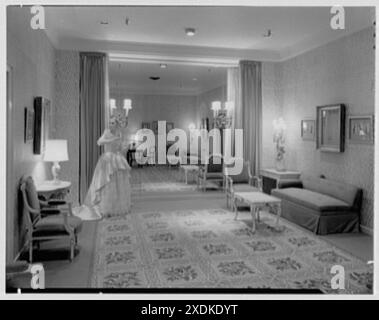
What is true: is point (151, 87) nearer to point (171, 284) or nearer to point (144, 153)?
point (144, 153)

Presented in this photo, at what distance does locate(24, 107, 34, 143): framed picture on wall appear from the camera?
12.7 feet

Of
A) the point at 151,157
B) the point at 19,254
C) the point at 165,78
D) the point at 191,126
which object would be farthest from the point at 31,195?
the point at 191,126

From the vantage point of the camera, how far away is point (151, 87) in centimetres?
1068

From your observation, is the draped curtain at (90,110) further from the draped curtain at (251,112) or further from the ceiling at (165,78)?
the draped curtain at (251,112)

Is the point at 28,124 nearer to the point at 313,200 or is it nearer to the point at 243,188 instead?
the point at 243,188

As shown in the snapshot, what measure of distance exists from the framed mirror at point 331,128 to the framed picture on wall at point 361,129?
15cm

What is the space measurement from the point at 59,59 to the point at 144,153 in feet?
11.8

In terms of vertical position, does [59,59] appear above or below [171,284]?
above

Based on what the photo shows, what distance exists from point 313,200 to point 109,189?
2.88m

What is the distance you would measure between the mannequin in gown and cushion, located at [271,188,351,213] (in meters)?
2.33

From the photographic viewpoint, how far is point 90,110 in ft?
20.3

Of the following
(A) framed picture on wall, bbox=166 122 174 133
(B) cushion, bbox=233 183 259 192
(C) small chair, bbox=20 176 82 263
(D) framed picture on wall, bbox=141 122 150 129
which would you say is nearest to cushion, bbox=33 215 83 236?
(C) small chair, bbox=20 176 82 263

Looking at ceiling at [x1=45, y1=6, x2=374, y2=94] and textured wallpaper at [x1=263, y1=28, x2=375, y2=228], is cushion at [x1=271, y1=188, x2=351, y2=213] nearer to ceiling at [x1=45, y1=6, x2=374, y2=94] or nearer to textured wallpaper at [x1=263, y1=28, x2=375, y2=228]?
textured wallpaper at [x1=263, y1=28, x2=375, y2=228]
